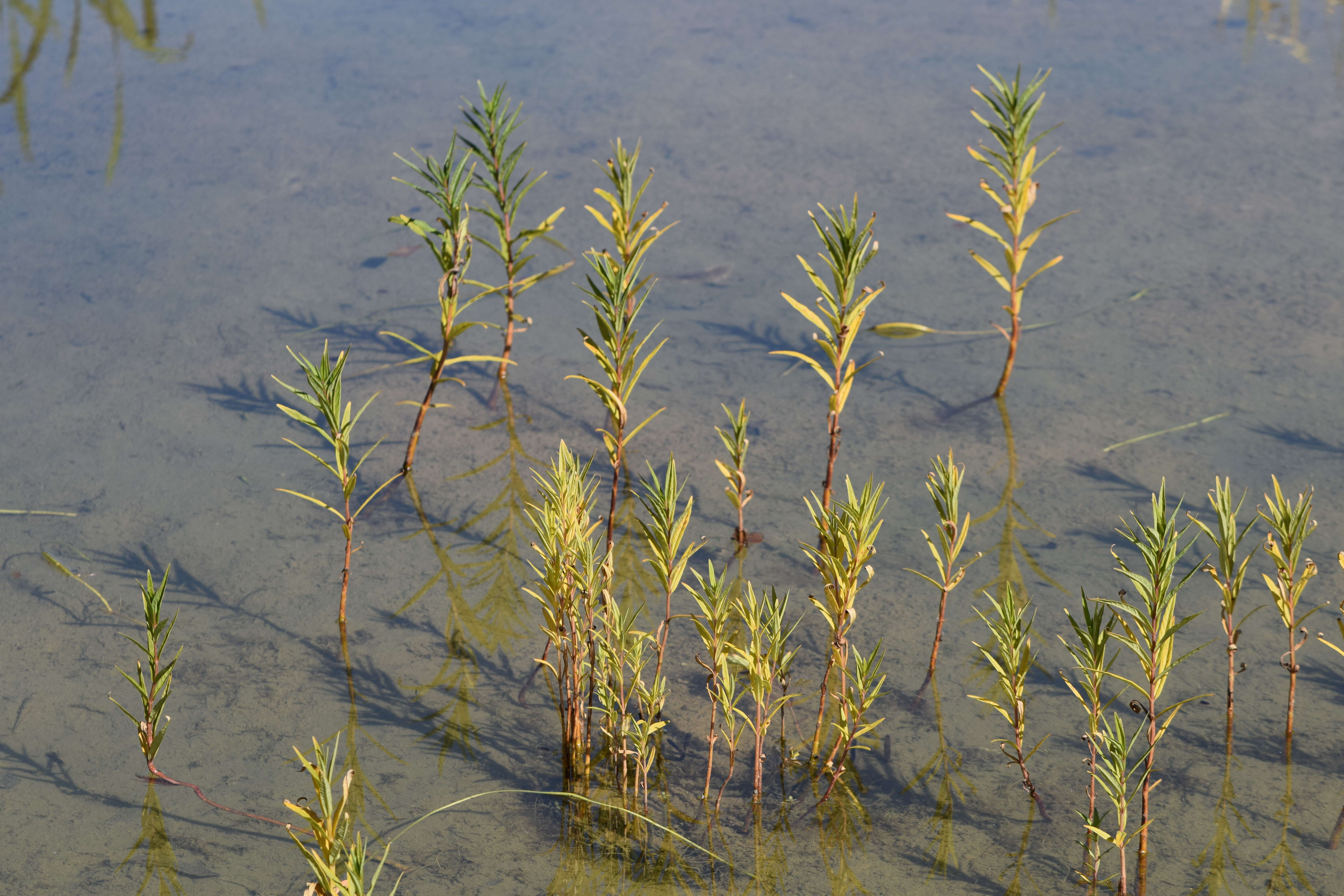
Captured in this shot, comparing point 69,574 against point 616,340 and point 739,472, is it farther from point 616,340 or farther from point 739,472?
point 739,472

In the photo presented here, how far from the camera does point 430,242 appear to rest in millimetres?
3734

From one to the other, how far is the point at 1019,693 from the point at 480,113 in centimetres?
281

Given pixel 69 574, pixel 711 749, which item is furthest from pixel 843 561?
pixel 69 574

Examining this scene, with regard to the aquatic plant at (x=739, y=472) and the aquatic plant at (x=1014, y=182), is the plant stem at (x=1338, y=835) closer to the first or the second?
the aquatic plant at (x=739, y=472)

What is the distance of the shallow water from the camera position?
9.64ft

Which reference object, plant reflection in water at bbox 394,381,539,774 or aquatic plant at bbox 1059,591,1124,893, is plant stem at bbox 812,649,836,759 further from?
plant reflection in water at bbox 394,381,539,774

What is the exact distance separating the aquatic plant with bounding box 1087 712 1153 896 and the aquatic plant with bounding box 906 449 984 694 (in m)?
0.53

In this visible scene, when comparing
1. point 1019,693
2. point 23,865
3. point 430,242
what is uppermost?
point 430,242

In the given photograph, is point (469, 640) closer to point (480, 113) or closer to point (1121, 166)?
point (480, 113)

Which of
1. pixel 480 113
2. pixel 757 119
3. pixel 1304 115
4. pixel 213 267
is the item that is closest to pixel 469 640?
pixel 480 113

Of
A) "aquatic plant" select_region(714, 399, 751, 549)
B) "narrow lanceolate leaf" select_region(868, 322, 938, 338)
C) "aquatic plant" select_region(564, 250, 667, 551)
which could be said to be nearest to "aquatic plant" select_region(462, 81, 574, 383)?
"aquatic plant" select_region(564, 250, 667, 551)

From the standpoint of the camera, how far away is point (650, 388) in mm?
4480

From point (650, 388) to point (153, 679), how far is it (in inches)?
88.3

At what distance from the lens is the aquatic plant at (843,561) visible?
276 cm
